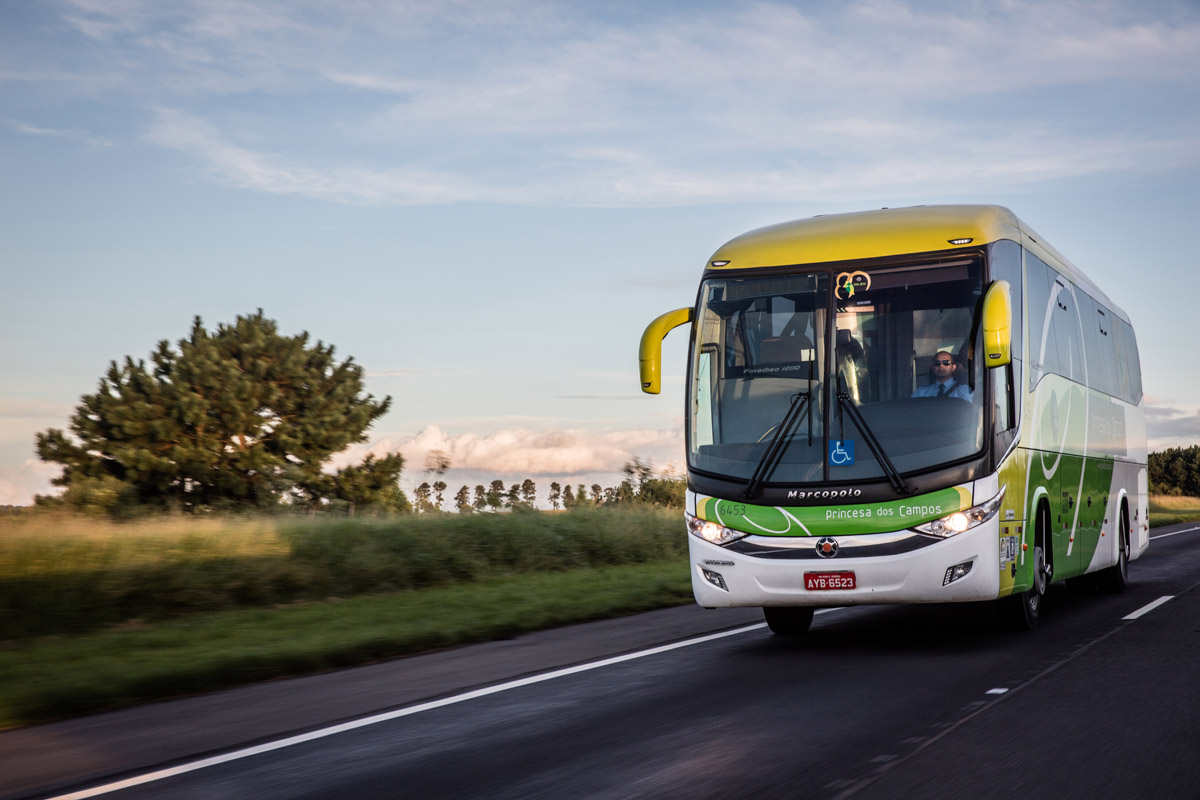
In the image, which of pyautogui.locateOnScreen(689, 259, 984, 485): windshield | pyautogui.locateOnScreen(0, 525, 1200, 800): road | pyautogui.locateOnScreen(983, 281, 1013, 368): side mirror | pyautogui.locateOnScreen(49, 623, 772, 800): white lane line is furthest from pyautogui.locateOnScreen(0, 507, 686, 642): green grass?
pyautogui.locateOnScreen(983, 281, 1013, 368): side mirror

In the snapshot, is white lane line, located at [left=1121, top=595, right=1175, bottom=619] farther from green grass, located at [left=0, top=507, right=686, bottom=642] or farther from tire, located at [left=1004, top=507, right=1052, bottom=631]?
green grass, located at [left=0, top=507, right=686, bottom=642]

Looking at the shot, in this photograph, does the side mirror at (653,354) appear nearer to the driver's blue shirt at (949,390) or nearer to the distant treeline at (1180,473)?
the driver's blue shirt at (949,390)

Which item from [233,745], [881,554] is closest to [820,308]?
[881,554]

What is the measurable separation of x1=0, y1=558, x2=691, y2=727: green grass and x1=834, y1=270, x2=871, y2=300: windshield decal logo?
4.86 m

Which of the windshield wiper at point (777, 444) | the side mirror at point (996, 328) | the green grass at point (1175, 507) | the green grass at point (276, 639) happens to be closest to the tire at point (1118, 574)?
the green grass at point (276, 639)

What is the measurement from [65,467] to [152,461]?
450cm

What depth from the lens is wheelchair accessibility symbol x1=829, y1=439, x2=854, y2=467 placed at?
33.9ft

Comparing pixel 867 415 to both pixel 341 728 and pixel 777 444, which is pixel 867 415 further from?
pixel 341 728

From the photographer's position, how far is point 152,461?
40938mm

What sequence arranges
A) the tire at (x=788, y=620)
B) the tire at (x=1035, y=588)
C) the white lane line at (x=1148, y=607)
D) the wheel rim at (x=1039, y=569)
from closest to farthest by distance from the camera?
the tire at (x=1035, y=588) → the wheel rim at (x=1039, y=569) → the tire at (x=788, y=620) → the white lane line at (x=1148, y=607)

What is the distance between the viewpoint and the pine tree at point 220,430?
134ft

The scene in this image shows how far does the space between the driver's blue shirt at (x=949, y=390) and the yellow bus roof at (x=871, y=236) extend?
124cm

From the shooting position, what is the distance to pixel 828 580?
10.1m

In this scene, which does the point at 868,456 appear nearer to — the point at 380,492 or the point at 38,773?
the point at 38,773
